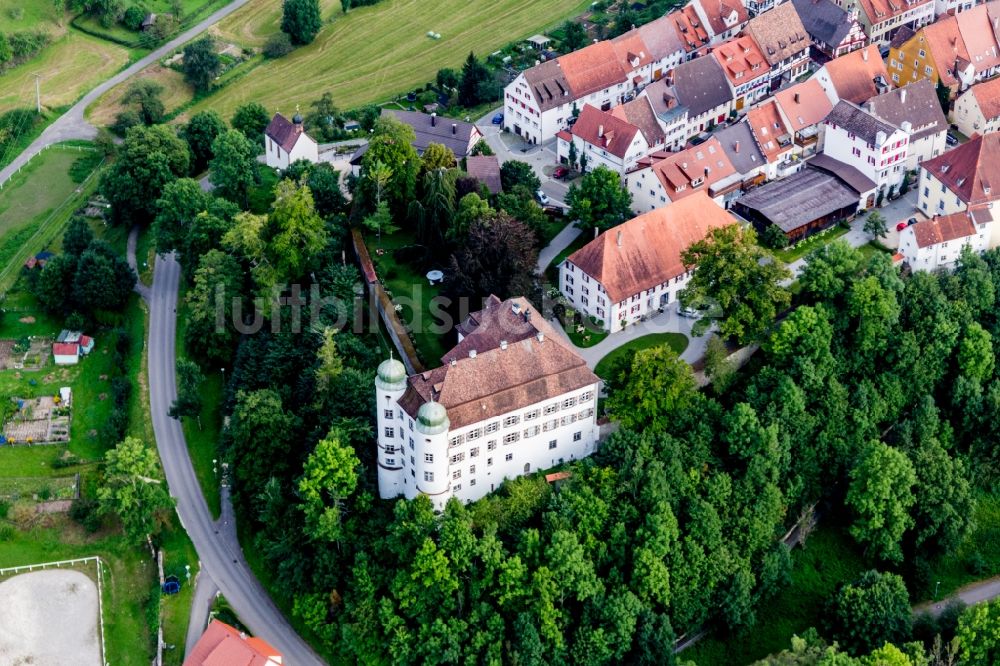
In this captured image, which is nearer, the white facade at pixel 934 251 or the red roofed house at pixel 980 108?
the white facade at pixel 934 251

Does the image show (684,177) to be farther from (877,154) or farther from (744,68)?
(744,68)

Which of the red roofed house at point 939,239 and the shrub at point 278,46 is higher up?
the shrub at point 278,46

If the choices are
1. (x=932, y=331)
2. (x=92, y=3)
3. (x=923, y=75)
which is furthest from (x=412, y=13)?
(x=932, y=331)

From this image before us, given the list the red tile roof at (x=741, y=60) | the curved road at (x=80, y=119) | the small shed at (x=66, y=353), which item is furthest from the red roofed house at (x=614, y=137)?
the curved road at (x=80, y=119)

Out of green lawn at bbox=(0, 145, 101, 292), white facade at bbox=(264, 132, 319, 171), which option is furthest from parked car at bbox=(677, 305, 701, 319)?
green lawn at bbox=(0, 145, 101, 292)

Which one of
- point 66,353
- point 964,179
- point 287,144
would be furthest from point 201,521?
point 964,179

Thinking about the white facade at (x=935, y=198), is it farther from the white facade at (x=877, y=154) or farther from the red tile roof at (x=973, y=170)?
the white facade at (x=877, y=154)

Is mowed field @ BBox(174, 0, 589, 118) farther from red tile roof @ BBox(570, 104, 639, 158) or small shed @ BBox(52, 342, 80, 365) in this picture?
small shed @ BBox(52, 342, 80, 365)
